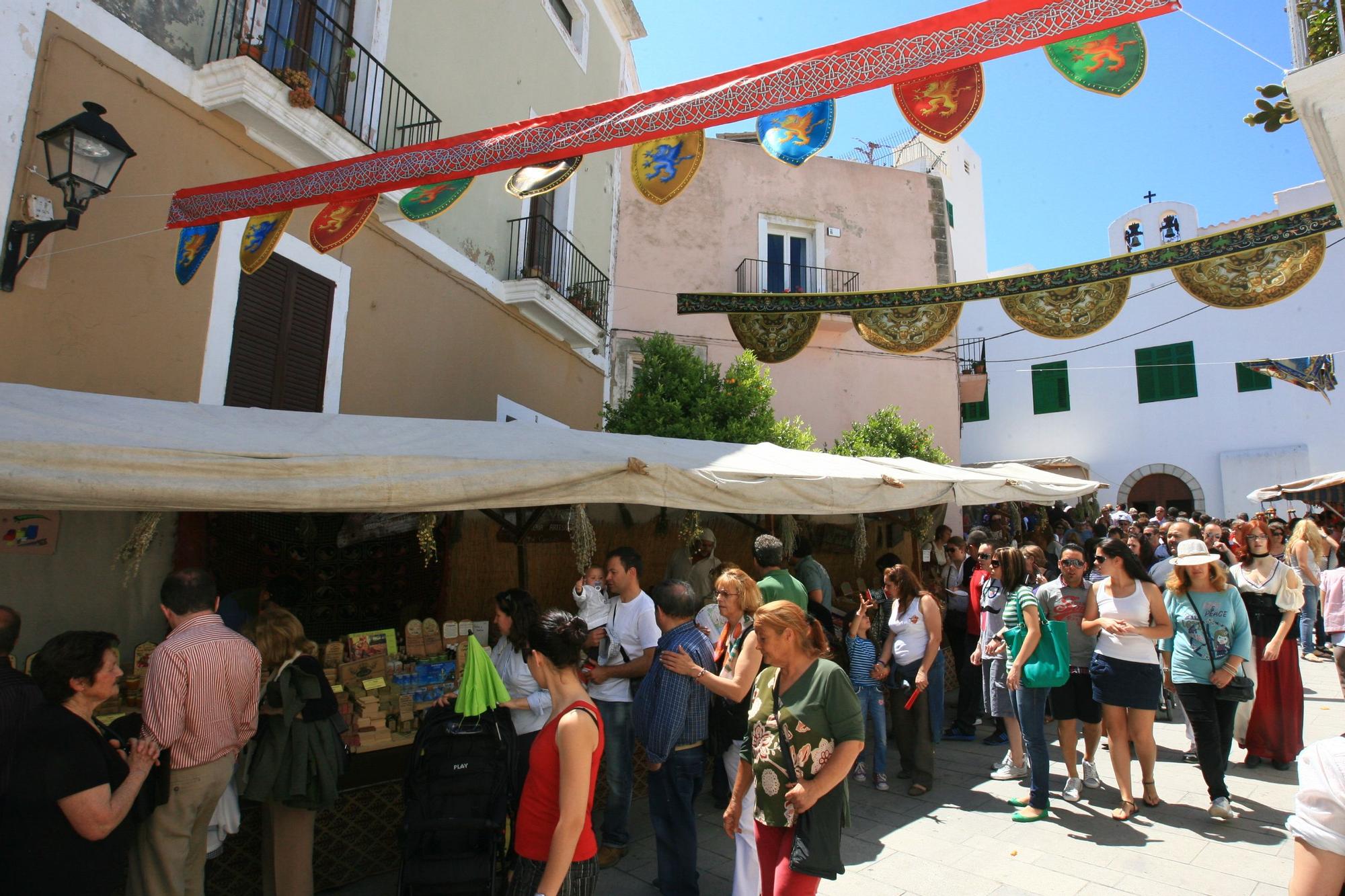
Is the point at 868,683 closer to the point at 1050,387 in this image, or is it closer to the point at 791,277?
the point at 791,277

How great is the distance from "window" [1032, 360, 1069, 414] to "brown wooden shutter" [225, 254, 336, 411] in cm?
2077

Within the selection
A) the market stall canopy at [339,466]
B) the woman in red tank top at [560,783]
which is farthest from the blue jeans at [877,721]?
the woman in red tank top at [560,783]

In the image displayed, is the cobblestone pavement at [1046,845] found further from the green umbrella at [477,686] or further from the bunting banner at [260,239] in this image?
the bunting banner at [260,239]

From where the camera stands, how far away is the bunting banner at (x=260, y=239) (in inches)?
213

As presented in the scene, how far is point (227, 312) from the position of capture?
6.51 metres

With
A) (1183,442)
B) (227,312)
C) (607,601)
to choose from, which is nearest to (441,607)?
(607,601)

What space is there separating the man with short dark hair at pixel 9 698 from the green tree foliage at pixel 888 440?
13461 millimetres

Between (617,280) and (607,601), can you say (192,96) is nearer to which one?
(607,601)

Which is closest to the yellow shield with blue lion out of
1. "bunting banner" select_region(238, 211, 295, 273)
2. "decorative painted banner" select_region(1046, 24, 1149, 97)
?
"decorative painted banner" select_region(1046, 24, 1149, 97)

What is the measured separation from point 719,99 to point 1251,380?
2114cm

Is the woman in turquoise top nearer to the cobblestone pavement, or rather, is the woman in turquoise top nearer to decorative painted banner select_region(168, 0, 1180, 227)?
the cobblestone pavement

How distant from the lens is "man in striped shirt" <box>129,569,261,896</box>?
10.5 feet

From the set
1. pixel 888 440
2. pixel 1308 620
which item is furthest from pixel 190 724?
pixel 888 440

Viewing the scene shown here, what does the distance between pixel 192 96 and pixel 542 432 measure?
150 inches
